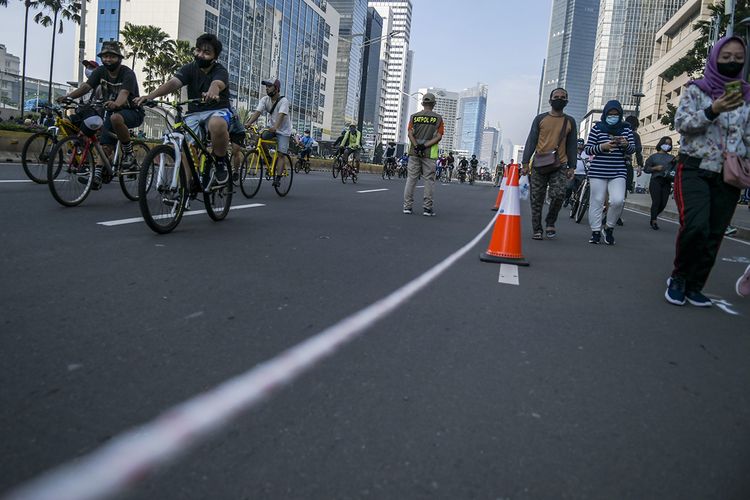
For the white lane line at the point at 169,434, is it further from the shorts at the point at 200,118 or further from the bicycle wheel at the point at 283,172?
the bicycle wheel at the point at 283,172

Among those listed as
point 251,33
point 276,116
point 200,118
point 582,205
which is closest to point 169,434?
point 200,118

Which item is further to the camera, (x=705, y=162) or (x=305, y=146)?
(x=305, y=146)

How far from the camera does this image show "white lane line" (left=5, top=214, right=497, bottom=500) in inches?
61.4

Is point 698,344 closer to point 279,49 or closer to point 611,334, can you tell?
point 611,334

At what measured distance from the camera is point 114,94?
7.49 metres

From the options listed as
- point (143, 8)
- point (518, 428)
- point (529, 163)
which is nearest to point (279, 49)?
point (143, 8)

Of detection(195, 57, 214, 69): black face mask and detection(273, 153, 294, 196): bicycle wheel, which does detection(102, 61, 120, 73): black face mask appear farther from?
detection(273, 153, 294, 196): bicycle wheel

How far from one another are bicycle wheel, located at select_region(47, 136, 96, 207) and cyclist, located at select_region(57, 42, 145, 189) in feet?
0.62

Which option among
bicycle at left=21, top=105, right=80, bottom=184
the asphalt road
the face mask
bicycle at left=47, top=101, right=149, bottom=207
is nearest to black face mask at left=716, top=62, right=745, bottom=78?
the asphalt road

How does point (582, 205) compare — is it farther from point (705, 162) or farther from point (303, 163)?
point (303, 163)

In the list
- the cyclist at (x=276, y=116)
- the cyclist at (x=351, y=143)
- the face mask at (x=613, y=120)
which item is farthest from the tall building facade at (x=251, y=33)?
the face mask at (x=613, y=120)

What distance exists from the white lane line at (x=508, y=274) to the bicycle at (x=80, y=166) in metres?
4.06

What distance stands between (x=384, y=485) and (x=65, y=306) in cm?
214

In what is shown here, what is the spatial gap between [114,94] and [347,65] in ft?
543
